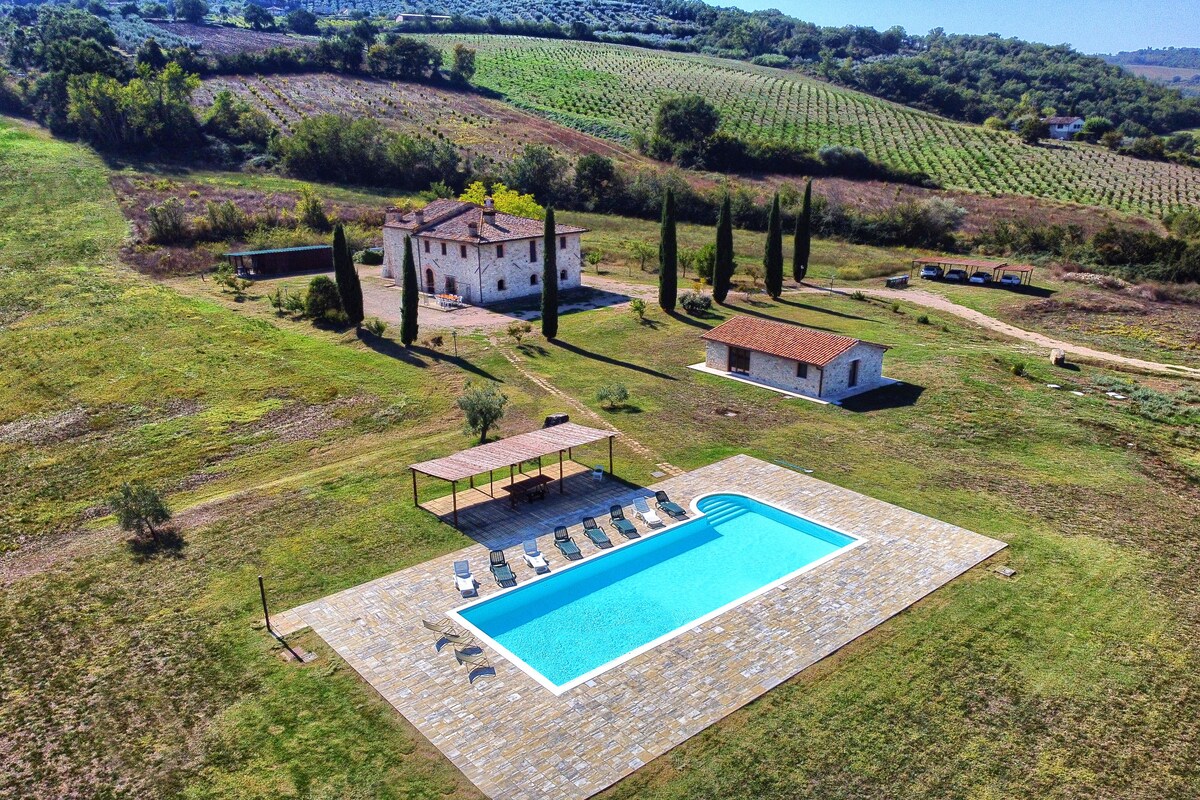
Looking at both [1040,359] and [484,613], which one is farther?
[1040,359]

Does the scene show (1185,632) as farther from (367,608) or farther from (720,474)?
(367,608)

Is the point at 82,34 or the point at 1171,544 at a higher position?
the point at 82,34

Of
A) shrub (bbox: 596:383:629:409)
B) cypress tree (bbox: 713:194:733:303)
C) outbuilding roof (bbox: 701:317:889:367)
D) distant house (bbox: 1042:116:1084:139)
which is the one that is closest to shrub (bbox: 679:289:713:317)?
cypress tree (bbox: 713:194:733:303)

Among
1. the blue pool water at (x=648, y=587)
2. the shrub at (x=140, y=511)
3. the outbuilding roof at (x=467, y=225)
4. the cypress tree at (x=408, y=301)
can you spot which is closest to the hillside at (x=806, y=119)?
the outbuilding roof at (x=467, y=225)

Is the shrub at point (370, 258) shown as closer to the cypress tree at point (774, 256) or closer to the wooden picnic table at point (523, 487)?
the cypress tree at point (774, 256)

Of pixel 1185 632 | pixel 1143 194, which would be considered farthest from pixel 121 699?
pixel 1143 194

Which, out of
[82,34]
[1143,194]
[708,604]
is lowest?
[708,604]
